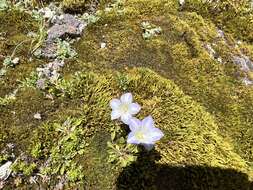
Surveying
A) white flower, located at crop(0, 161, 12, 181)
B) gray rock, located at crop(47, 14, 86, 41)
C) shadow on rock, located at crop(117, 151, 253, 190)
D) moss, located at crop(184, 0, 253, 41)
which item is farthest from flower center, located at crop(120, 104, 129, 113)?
moss, located at crop(184, 0, 253, 41)

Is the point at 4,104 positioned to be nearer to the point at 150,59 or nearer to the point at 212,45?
the point at 150,59

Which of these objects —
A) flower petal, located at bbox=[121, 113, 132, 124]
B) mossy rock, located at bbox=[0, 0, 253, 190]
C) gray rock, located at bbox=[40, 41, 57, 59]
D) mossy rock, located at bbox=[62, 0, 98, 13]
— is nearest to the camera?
flower petal, located at bbox=[121, 113, 132, 124]

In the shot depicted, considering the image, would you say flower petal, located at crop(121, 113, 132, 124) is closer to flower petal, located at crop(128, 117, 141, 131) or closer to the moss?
flower petal, located at crop(128, 117, 141, 131)

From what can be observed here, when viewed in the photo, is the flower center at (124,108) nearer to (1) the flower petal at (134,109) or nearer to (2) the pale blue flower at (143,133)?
(1) the flower petal at (134,109)

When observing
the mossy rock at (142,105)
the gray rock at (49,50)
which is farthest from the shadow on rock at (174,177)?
the gray rock at (49,50)

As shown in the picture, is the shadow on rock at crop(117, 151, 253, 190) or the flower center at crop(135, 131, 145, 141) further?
the shadow on rock at crop(117, 151, 253, 190)

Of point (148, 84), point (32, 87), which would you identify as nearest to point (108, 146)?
point (148, 84)
